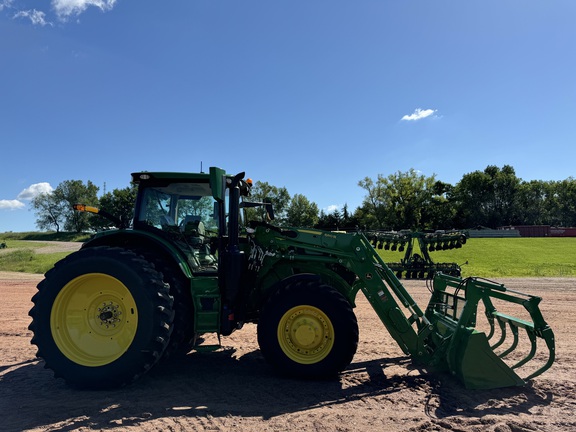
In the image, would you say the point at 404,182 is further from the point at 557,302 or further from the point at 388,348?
the point at 388,348

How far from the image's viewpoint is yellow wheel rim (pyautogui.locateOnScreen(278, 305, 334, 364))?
4.44 metres

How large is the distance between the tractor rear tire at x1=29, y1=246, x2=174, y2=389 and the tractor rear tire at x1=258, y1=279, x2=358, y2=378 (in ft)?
3.84

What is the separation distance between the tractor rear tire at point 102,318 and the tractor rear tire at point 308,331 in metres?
1.17

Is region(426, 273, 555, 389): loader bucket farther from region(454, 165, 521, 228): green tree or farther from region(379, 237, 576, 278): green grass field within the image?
region(454, 165, 521, 228): green tree

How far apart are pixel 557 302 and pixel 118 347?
10.7 meters

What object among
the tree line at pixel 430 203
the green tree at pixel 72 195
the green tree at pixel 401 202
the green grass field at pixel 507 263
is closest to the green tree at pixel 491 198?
the tree line at pixel 430 203

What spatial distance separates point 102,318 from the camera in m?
4.48

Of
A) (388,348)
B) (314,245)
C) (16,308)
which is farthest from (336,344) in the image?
(16,308)

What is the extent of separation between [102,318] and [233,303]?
1.51 m

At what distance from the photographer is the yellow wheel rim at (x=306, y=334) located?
444 cm

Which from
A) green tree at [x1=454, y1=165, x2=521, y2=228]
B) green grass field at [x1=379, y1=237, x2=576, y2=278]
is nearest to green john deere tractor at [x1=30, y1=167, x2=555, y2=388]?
green grass field at [x1=379, y1=237, x2=576, y2=278]

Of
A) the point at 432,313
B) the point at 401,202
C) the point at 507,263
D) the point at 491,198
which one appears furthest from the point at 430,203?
the point at 432,313

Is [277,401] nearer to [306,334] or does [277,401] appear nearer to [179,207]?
[306,334]

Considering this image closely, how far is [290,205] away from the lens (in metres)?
78.4
